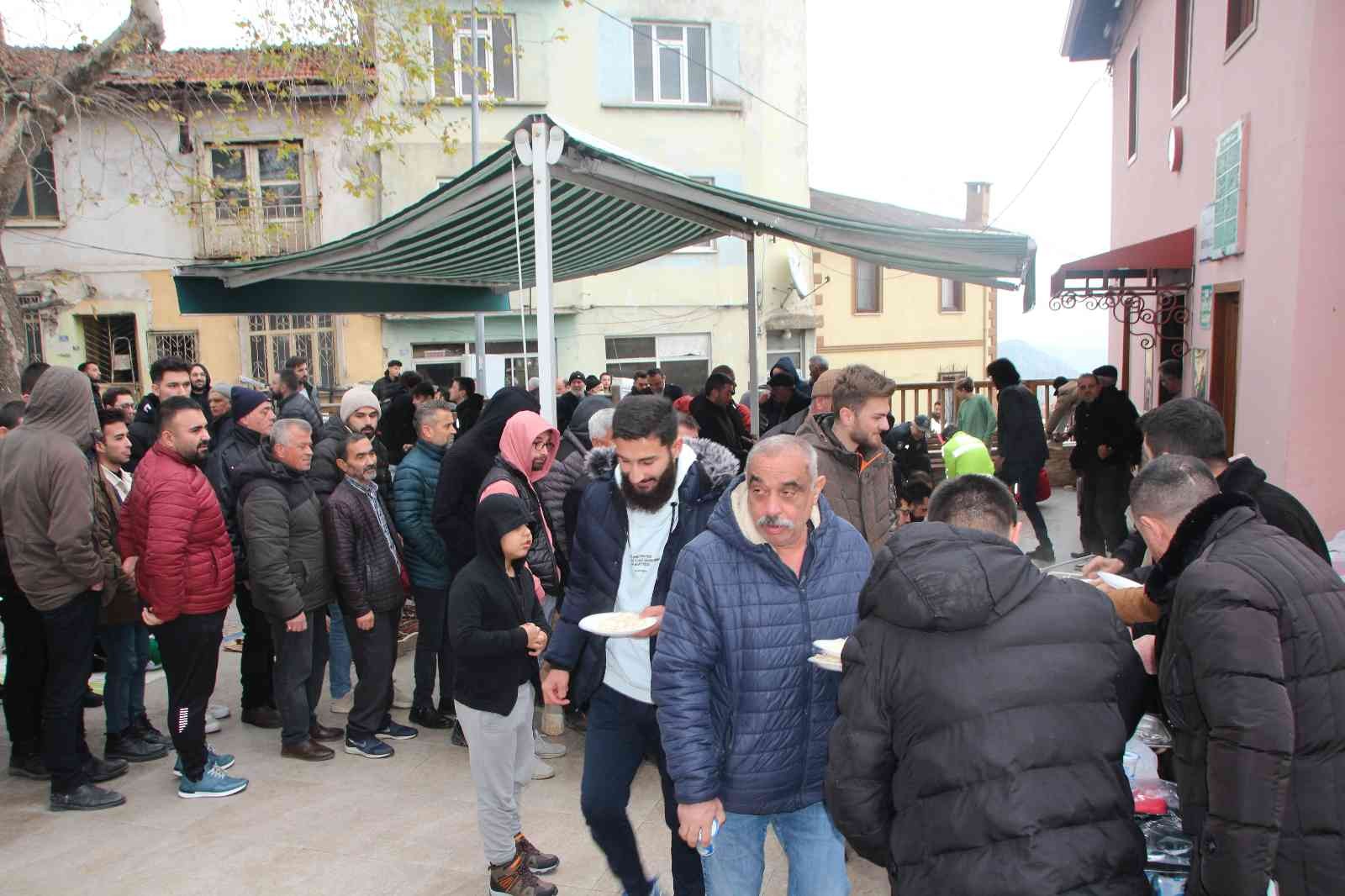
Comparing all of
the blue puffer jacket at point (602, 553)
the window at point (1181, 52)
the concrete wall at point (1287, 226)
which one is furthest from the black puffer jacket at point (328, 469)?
the window at point (1181, 52)

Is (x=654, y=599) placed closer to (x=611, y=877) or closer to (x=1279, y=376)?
(x=611, y=877)

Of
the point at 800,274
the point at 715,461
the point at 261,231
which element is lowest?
the point at 715,461

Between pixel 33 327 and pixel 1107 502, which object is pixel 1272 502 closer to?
pixel 1107 502

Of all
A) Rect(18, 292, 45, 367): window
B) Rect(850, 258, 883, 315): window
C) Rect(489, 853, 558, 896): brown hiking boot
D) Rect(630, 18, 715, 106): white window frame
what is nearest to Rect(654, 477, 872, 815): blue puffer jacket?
Rect(489, 853, 558, 896): brown hiking boot

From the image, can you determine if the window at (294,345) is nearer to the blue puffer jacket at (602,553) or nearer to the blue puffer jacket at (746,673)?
the blue puffer jacket at (602,553)

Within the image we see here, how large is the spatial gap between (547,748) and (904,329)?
25029 millimetres

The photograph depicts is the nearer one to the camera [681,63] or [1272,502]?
[1272,502]

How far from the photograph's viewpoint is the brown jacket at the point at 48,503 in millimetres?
4543

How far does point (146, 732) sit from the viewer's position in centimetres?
552

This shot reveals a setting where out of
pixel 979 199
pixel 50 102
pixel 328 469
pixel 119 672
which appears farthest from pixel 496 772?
pixel 979 199

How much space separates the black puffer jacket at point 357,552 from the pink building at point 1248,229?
5876mm

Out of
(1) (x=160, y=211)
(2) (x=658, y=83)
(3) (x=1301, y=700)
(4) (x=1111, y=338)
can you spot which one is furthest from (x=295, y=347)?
(3) (x=1301, y=700)

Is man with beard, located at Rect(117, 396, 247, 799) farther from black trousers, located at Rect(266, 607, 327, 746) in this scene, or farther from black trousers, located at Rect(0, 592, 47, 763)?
black trousers, located at Rect(0, 592, 47, 763)

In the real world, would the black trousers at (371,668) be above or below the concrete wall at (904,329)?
below
